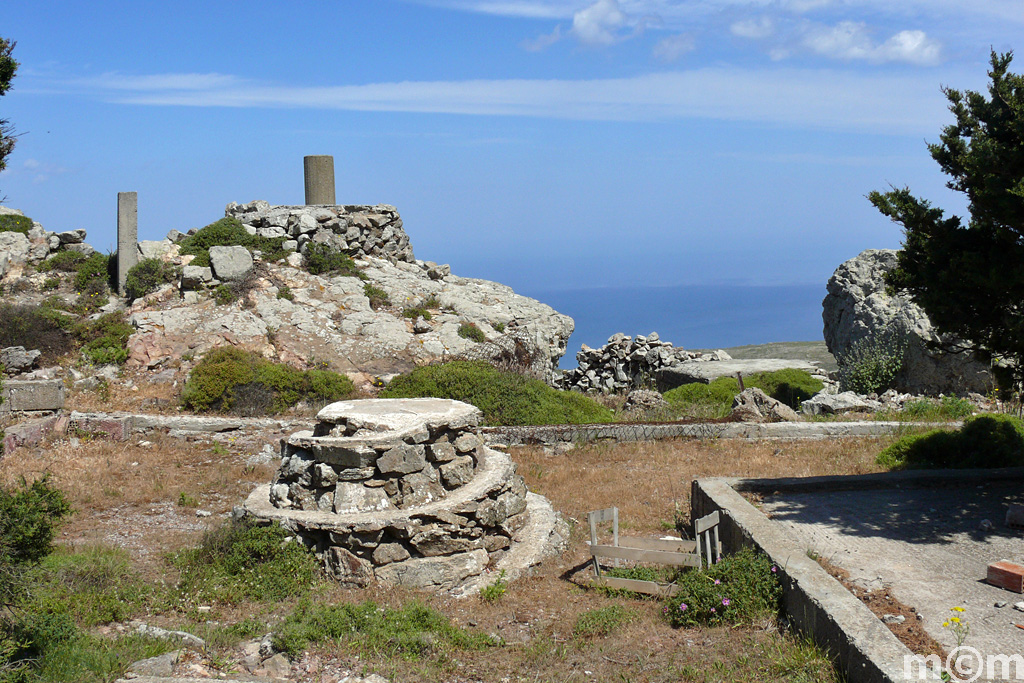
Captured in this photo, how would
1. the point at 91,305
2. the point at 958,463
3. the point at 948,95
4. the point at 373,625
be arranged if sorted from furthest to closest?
the point at 91,305 < the point at 958,463 < the point at 948,95 < the point at 373,625

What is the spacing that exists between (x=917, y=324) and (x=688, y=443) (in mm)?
6347

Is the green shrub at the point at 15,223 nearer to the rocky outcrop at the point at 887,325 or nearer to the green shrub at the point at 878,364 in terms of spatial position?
the rocky outcrop at the point at 887,325

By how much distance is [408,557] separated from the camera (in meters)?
6.96

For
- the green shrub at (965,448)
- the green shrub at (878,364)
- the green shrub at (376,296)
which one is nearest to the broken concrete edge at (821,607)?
the green shrub at (965,448)

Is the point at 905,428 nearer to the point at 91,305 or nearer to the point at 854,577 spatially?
the point at 854,577

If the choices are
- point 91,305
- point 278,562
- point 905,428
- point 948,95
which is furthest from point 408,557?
point 91,305

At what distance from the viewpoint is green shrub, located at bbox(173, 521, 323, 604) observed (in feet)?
21.4

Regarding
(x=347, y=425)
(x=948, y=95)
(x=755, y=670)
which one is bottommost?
(x=755, y=670)

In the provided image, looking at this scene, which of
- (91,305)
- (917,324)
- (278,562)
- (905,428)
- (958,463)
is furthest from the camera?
(91,305)

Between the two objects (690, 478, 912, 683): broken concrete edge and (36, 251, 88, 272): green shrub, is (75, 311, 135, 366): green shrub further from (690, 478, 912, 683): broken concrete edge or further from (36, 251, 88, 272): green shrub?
(690, 478, 912, 683): broken concrete edge

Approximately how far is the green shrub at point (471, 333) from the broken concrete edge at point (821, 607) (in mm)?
9967

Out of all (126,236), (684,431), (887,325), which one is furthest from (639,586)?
(126,236)

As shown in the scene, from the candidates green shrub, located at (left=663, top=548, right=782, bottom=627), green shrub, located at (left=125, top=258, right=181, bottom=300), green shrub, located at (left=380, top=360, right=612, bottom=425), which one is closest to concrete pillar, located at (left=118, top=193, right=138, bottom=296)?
green shrub, located at (left=125, top=258, right=181, bottom=300)

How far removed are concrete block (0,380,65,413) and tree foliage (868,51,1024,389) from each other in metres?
11.3
